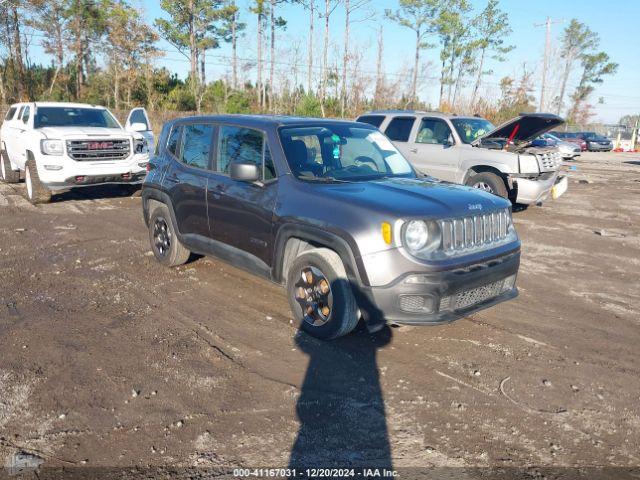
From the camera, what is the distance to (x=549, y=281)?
5980 millimetres

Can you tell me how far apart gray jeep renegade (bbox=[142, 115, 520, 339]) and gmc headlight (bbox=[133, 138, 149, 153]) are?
16.2 ft

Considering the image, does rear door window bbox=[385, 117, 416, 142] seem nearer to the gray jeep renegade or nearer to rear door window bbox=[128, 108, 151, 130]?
the gray jeep renegade

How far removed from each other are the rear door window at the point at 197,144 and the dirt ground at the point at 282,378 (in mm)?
1334

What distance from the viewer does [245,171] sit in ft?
14.0

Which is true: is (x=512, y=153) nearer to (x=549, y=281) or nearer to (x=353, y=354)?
(x=549, y=281)

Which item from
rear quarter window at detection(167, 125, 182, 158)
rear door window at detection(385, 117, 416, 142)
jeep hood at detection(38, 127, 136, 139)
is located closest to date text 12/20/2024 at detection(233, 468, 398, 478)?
rear quarter window at detection(167, 125, 182, 158)

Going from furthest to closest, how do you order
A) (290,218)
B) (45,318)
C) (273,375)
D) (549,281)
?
(549,281) → (45,318) → (290,218) → (273,375)

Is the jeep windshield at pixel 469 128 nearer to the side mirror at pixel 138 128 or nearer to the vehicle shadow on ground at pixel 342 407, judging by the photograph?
the side mirror at pixel 138 128

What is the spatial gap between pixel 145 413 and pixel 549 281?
189 inches

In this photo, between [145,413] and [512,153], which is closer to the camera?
[145,413]

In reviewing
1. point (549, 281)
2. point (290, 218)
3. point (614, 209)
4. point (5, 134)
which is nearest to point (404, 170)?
point (290, 218)

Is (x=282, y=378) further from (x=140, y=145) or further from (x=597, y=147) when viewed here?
(x=597, y=147)

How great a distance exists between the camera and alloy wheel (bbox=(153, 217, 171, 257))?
5.96 meters

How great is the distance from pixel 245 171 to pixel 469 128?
7194 mm
